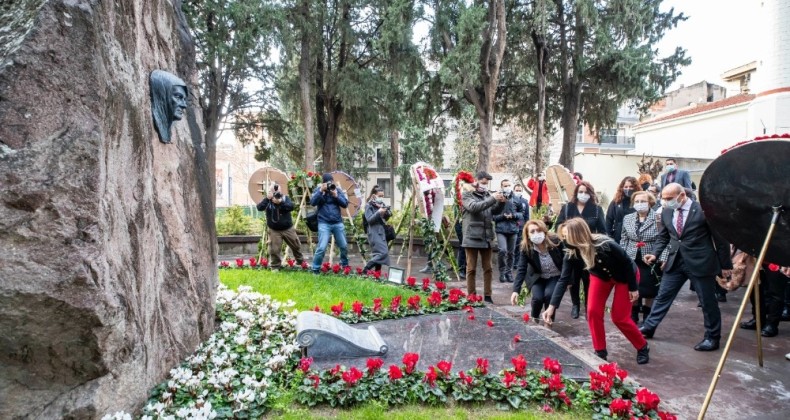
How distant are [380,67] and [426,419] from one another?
17.1m

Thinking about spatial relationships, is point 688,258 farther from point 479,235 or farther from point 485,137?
point 485,137

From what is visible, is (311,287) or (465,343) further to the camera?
(311,287)

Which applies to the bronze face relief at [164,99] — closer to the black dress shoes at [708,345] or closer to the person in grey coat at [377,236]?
the black dress shoes at [708,345]

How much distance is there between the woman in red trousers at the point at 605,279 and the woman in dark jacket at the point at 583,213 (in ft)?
6.64

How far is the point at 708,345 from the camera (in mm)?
5719

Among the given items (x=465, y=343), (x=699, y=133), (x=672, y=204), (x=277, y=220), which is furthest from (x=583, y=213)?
(x=699, y=133)

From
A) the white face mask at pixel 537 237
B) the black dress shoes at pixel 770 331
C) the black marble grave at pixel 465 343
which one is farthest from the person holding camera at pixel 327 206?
the black dress shoes at pixel 770 331

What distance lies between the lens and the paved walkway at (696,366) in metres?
4.22

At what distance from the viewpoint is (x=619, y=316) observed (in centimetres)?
513

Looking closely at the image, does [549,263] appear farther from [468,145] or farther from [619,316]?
[468,145]

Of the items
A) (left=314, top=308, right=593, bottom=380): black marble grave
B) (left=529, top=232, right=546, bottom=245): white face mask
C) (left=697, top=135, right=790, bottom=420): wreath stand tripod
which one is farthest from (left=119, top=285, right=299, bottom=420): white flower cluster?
(left=697, top=135, right=790, bottom=420): wreath stand tripod

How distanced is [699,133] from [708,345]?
Answer: 2845 centimetres

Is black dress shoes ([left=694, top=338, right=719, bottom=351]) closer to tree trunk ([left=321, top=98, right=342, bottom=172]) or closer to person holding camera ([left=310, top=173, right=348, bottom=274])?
person holding camera ([left=310, top=173, right=348, bottom=274])

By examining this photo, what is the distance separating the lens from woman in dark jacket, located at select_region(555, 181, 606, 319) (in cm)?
737
